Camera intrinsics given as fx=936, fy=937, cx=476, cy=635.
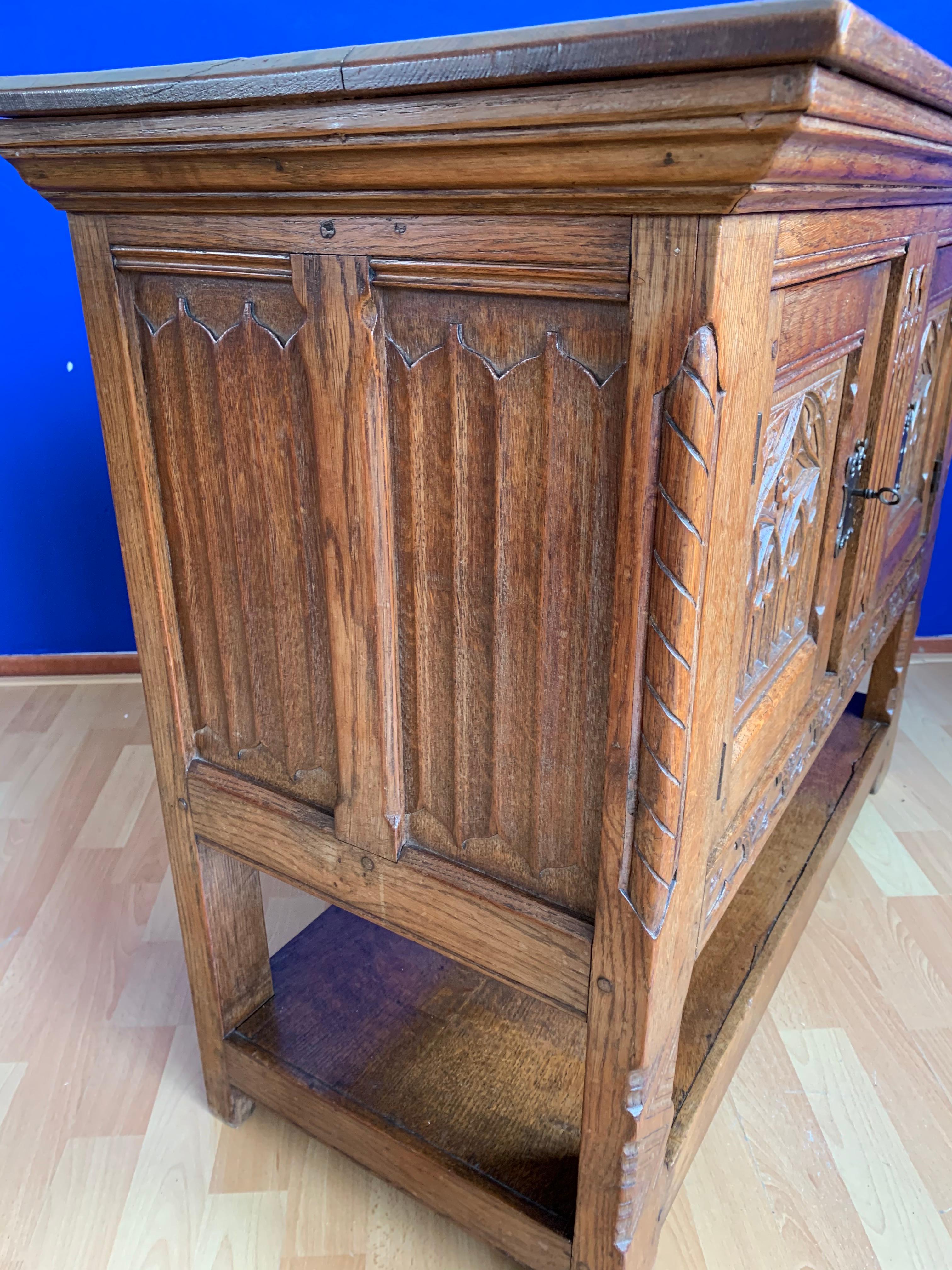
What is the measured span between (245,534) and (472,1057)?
752 millimetres

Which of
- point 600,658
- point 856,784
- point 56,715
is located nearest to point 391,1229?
point 600,658

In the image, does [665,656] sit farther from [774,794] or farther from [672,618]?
[774,794]

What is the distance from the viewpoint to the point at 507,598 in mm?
758

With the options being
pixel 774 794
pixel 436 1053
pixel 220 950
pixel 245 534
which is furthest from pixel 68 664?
pixel 774 794

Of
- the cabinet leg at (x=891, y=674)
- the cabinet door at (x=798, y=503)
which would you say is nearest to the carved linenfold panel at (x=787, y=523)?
the cabinet door at (x=798, y=503)

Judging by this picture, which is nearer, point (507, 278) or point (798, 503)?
point (507, 278)

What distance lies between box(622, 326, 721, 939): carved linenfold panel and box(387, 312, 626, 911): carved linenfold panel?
0.16 feet

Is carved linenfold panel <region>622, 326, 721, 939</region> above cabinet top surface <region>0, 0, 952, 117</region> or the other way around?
the other way around

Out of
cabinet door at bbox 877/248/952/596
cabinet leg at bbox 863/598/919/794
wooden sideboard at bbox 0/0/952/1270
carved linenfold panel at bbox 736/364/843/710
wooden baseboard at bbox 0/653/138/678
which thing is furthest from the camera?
wooden baseboard at bbox 0/653/138/678

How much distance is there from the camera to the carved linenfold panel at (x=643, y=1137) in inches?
→ 32.5

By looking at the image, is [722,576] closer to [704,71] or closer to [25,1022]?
[704,71]

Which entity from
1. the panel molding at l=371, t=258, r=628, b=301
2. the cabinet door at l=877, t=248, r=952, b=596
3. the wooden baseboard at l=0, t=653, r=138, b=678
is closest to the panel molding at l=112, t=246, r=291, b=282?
the panel molding at l=371, t=258, r=628, b=301

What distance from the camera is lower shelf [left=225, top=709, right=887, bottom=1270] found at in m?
1.04

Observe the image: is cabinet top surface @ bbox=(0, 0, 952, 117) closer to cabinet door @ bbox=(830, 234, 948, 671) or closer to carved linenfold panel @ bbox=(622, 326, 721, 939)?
carved linenfold panel @ bbox=(622, 326, 721, 939)
